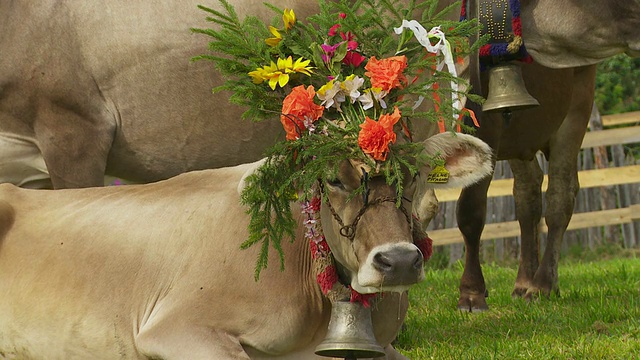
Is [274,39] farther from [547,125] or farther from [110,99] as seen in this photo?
[547,125]

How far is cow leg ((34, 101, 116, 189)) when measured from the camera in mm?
5906

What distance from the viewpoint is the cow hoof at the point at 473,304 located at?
7.13 m

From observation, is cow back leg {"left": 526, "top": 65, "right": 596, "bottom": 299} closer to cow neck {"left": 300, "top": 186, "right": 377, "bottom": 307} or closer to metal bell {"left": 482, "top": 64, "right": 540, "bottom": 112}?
metal bell {"left": 482, "top": 64, "right": 540, "bottom": 112}

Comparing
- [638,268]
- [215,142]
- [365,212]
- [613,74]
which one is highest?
[365,212]

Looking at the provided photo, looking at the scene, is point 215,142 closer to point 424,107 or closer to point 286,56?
point 424,107

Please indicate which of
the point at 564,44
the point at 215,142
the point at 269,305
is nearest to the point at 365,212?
the point at 269,305

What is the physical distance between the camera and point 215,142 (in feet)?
20.2

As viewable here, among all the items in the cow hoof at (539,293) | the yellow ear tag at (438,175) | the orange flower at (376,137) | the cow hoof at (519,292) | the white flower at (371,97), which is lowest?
the cow hoof at (519,292)

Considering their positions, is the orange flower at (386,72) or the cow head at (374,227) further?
the orange flower at (386,72)

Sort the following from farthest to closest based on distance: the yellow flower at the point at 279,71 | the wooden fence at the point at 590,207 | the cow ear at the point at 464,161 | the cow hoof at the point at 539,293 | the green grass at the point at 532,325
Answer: the wooden fence at the point at 590,207 → the cow hoof at the point at 539,293 → the green grass at the point at 532,325 → the cow ear at the point at 464,161 → the yellow flower at the point at 279,71

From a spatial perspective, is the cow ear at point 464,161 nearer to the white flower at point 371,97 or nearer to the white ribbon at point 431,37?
the white ribbon at point 431,37

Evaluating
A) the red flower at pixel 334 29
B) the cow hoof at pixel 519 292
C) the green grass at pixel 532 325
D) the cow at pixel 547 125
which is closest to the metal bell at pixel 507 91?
the cow at pixel 547 125

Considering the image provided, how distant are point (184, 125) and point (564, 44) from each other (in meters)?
2.33

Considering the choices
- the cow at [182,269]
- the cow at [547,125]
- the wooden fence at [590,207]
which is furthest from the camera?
the wooden fence at [590,207]
